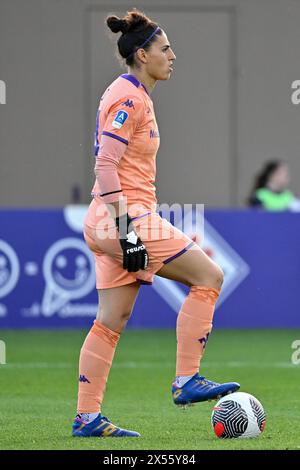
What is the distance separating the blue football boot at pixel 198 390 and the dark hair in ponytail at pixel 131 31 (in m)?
1.77

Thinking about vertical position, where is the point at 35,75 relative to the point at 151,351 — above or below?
above

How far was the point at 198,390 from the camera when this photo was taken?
6.65 m

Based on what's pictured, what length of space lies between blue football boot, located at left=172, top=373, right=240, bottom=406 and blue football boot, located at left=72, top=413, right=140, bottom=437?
33 centimetres

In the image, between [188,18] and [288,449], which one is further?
[188,18]

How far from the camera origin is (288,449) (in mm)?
6203

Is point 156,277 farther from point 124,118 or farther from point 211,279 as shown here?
point 124,118

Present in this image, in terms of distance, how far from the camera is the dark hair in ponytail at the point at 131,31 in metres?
6.85

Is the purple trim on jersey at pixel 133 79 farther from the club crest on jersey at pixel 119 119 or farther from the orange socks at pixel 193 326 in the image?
the orange socks at pixel 193 326

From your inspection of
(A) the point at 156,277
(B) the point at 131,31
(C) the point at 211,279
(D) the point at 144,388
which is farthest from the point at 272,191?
(C) the point at 211,279

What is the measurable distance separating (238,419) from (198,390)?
0.26 meters
